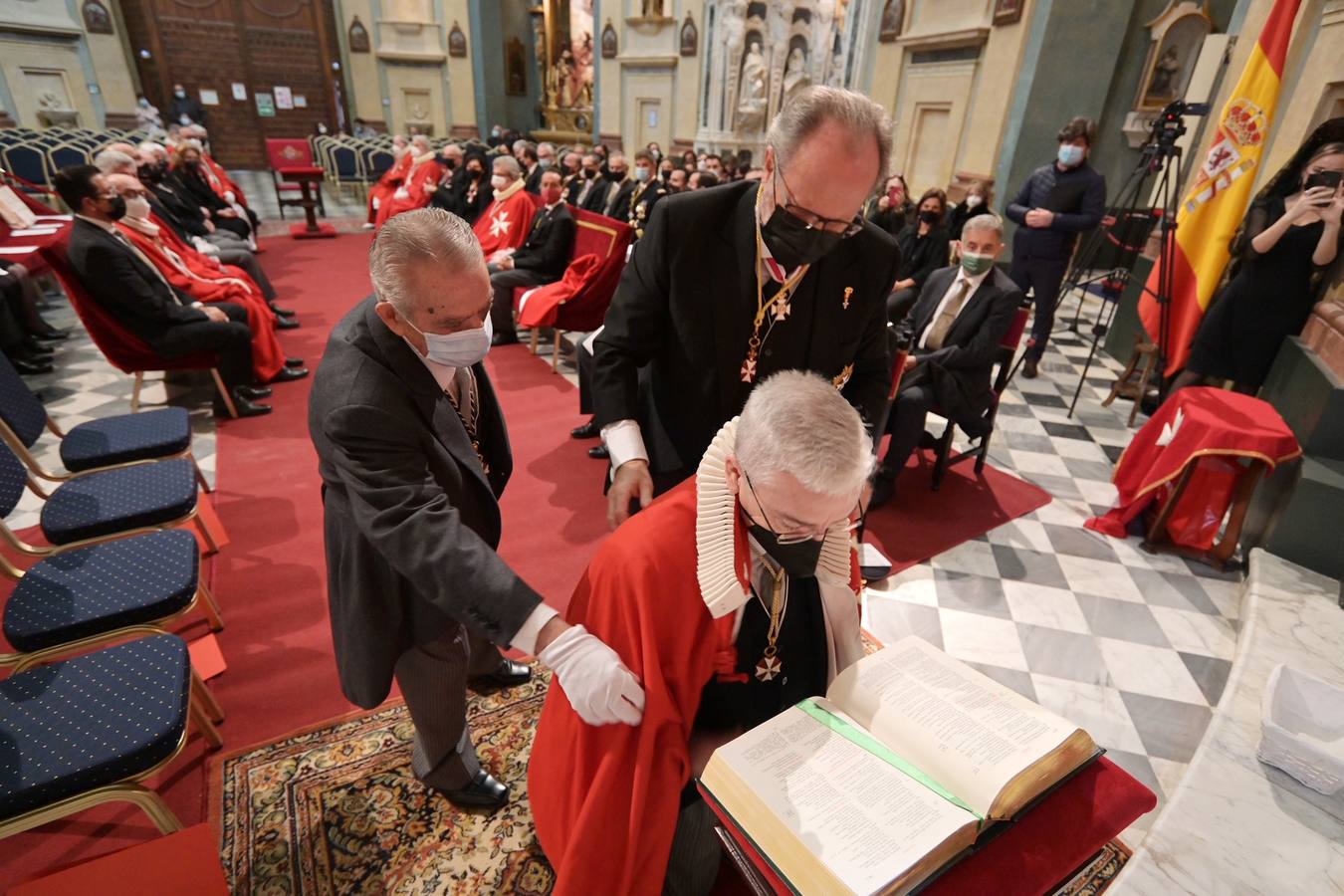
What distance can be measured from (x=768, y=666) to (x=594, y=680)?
432 millimetres

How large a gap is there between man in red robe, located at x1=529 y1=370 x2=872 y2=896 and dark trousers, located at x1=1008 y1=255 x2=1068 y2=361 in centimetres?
513

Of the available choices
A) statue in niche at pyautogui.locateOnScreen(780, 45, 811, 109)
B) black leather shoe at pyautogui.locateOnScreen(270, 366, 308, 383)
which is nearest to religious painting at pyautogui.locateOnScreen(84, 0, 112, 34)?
statue in niche at pyautogui.locateOnScreen(780, 45, 811, 109)

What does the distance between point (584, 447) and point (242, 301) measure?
2782mm

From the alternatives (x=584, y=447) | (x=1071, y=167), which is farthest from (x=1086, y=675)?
(x=1071, y=167)

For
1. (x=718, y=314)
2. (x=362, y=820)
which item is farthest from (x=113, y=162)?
(x=718, y=314)

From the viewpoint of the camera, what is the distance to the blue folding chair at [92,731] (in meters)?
1.50

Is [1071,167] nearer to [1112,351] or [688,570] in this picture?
[1112,351]

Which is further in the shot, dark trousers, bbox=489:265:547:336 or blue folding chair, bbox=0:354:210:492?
dark trousers, bbox=489:265:547:336

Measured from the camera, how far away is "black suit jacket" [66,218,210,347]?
3713 mm

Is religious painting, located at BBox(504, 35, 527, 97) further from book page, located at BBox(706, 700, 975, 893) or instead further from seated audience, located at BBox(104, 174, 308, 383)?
book page, located at BBox(706, 700, 975, 893)

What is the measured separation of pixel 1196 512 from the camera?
358 centimetres

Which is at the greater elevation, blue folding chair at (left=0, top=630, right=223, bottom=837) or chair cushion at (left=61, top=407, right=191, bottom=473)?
chair cushion at (left=61, top=407, right=191, bottom=473)

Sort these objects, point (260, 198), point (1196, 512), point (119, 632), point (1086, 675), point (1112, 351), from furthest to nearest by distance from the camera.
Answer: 1. point (260, 198)
2. point (1112, 351)
3. point (1196, 512)
4. point (1086, 675)
5. point (119, 632)

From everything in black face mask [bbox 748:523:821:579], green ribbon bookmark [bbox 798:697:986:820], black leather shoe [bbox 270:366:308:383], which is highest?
black face mask [bbox 748:523:821:579]
